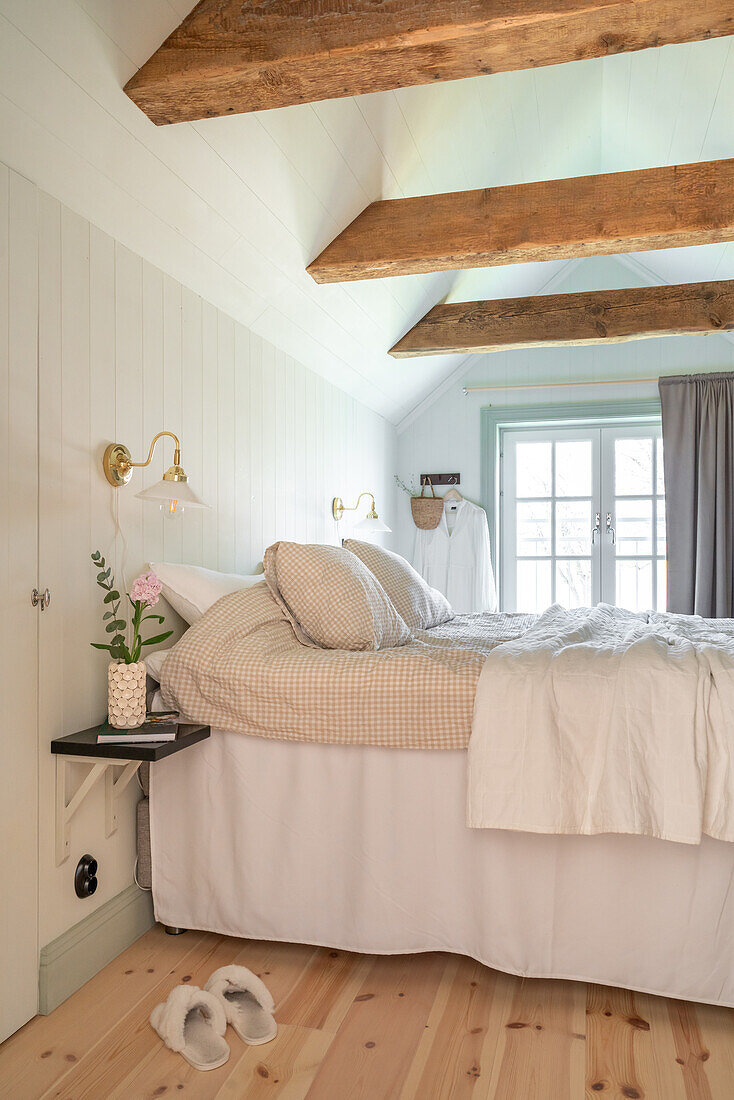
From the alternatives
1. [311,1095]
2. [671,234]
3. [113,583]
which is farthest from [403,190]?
[311,1095]

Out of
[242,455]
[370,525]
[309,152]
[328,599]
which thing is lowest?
[328,599]

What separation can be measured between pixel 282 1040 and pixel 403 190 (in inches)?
110

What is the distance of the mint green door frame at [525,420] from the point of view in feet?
16.4

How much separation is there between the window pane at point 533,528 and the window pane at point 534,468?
0.08m

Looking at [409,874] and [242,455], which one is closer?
[409,874]

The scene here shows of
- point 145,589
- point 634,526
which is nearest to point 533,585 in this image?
point 634,526

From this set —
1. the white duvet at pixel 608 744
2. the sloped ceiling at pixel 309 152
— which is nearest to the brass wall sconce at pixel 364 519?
the sloped ceiling at pixel 309 152

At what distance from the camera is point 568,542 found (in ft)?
17.1

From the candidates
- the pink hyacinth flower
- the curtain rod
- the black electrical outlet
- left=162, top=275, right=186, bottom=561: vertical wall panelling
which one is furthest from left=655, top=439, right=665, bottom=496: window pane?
the black electrical outlet

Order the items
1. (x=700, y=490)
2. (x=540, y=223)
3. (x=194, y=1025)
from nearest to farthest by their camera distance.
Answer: (x=194, y=1025)
(x=540, y=223)
(x=700, y=490)

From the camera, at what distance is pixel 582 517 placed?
518 centimetres

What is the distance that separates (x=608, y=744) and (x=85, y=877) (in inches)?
52.9

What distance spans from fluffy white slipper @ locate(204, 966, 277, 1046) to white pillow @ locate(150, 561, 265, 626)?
37.1 inches

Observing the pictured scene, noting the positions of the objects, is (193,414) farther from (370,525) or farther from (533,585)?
(533,585)
